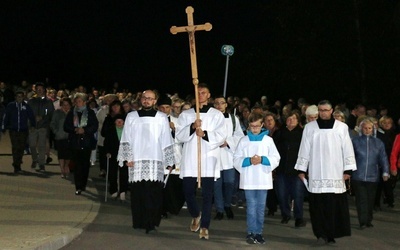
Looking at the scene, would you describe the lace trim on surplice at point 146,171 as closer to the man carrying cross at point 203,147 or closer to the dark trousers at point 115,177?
the man carrying cross at point 203,147

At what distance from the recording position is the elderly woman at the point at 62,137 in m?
19.6

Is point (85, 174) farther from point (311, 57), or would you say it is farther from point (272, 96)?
point (272, 96)

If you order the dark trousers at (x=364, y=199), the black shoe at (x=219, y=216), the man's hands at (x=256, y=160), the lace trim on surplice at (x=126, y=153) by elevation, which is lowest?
the black shoe at (x=219, y=216)

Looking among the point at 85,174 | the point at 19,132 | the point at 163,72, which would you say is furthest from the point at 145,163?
the point at 163,72

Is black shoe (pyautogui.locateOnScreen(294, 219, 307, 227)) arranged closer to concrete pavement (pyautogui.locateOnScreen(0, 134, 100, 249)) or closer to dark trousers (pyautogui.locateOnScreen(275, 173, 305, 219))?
dark trousers (pyautogui.locateOnScreen(275, 173, 305, 219))

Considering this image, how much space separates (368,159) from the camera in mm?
14203

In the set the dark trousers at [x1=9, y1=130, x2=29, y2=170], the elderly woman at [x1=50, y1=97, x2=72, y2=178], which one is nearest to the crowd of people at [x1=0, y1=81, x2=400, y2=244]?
the elderly woman at [x1=50, y1=97, x2=72, y2=178]

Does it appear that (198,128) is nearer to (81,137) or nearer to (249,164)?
(249,164)

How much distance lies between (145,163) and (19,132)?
7765 millimetres

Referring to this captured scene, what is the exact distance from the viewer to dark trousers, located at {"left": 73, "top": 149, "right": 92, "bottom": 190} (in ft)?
56.8

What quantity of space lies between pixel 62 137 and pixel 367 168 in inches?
313

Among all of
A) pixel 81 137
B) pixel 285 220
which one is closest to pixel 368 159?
pixel 285 220

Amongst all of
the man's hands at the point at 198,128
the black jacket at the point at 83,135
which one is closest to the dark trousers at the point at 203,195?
the man's hands at the point at 198,128

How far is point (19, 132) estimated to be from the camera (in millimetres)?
20188
